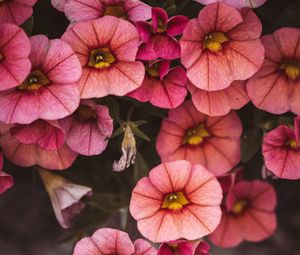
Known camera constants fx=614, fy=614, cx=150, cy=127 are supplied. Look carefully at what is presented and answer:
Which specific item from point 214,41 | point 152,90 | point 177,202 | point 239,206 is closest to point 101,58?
point 152,90

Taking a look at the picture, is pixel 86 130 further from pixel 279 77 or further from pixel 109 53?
pixel 279 77

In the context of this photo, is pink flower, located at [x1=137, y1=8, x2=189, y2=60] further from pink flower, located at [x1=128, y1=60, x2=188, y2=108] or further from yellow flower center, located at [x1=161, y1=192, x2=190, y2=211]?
yellow flower center, located at [x1=161, y1=192, x2=190, y2=211]

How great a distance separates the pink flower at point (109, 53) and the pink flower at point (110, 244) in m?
0.28

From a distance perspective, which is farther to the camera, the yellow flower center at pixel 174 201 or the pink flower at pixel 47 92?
the yellow flower center at pixel 174 201

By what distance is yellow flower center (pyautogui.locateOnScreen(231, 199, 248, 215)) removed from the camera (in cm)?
154

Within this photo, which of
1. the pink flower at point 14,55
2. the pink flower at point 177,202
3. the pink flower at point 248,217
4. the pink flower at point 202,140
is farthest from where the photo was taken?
the pink flower at point 248,217

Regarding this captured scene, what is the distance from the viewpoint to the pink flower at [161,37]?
1.14 meters

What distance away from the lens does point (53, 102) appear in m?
1.16

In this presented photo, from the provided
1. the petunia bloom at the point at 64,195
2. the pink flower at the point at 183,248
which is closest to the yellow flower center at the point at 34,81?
the petunia bloom at the point at 64,195

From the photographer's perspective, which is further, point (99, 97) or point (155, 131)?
point (155, 131)

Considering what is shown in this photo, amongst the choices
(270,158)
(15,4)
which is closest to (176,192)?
(270,158)

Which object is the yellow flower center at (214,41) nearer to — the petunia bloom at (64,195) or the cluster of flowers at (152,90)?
the cluster of flowers at (152,90)

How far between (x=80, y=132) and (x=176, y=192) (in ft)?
0.76

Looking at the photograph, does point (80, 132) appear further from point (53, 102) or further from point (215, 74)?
point (215, 74)
